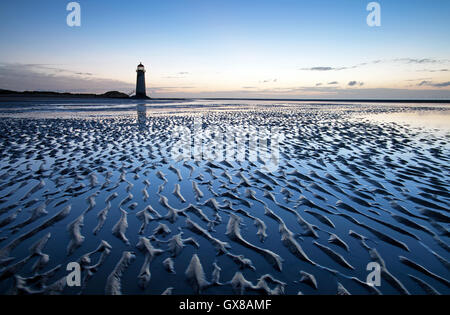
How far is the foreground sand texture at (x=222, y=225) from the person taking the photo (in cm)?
338

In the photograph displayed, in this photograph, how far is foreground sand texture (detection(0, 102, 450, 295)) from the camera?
3.38 meters

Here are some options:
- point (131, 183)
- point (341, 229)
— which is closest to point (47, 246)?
point (131, 183)

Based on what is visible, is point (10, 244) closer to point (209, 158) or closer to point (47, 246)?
point (47, 246)

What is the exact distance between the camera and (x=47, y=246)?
407 cm

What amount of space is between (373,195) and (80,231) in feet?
22.9

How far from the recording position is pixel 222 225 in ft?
16.1
